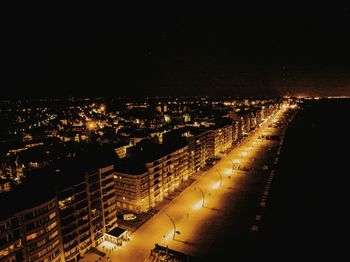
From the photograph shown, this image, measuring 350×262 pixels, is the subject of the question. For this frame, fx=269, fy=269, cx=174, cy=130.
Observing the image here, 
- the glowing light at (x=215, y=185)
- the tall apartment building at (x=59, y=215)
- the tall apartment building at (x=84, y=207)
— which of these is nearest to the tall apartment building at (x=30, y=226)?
the tall apartment building at (x=59, y=215)

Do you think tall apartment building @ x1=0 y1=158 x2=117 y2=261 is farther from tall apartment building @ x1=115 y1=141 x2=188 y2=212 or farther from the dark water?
the dark water

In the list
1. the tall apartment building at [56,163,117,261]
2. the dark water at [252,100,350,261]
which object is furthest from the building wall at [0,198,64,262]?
the dark water at [252,100,350,261]

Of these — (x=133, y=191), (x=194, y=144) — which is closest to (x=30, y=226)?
(x=133, y=191)

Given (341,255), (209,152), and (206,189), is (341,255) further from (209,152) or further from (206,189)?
(209,152)

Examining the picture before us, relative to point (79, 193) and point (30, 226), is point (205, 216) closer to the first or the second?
point (79, 193)

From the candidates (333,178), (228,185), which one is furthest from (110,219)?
(333,178)
